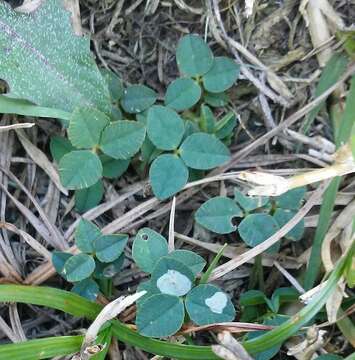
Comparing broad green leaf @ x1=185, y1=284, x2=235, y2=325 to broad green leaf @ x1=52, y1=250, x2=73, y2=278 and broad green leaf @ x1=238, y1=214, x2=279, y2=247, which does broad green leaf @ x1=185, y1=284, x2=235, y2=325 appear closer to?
broad green leaf @ x1=238, y1=214, x2=279, y2=247

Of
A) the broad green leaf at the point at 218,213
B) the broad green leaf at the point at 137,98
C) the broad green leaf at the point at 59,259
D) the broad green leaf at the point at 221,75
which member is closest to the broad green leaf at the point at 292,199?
the broad green leaf at the point at 218,213

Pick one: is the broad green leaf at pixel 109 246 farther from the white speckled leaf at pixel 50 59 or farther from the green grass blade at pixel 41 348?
the white speckled leaf at pixel 50 59

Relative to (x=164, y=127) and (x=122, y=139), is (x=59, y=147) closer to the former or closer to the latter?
(x=122, y=139)

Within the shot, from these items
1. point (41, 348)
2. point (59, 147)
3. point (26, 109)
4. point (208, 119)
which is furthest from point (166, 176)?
point (41, 348)

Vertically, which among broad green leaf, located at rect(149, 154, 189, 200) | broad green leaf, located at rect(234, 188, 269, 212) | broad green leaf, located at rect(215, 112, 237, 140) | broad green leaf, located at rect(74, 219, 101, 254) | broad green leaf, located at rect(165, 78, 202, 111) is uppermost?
broad green leaf, located at rect(165, 78, 202, 111)

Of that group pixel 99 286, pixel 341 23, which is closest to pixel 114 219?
pixel 99 286

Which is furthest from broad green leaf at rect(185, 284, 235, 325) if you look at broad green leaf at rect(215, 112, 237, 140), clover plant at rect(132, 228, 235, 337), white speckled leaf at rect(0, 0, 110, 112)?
white speckled leaf at rect(0, 0, 110, 112)

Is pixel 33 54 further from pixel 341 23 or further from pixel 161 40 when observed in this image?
pixel 341 23
